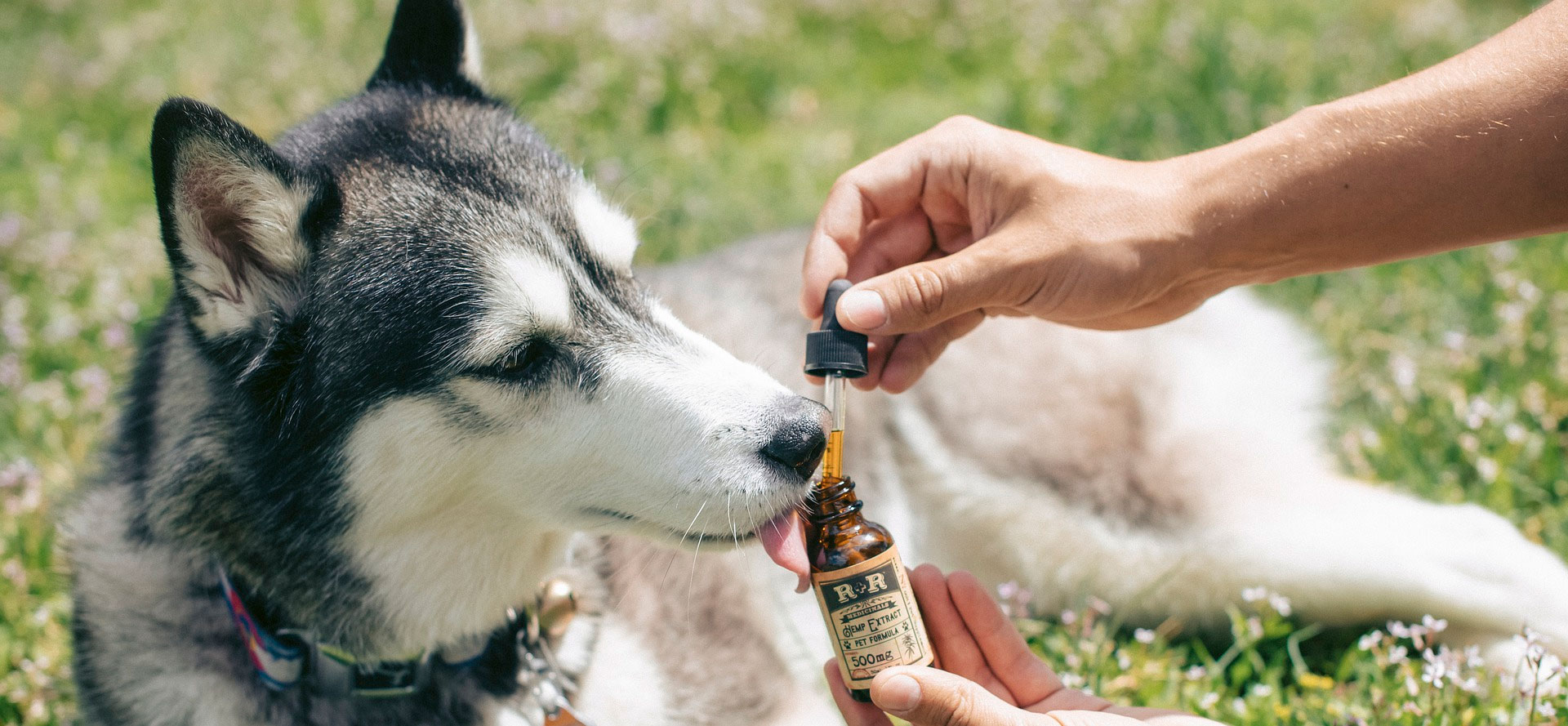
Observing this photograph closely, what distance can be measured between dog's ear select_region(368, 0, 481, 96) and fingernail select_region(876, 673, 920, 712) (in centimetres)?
180

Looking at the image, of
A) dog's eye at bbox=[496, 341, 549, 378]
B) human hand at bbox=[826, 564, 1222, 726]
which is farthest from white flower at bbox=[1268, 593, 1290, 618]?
dog's eye at bbox=[496, 341, 549, 378]

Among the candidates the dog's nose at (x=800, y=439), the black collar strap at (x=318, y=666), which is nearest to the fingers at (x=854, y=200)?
the dog's nose at (x=800, y=439)

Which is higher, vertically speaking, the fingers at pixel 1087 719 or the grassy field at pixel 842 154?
the grassy field at pixel 842 154

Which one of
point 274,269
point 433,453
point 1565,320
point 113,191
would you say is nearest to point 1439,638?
point 1565,320

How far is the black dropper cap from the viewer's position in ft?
6.72

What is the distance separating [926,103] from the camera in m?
6.67

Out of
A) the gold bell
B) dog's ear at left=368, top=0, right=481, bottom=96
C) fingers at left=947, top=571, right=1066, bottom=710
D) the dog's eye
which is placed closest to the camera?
the dog's eye

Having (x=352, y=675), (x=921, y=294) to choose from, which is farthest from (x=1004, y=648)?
(x=352, y=675)

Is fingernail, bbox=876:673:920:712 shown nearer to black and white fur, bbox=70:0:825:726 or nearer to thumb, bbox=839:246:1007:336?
black and white fur, bbox=70:0:825:726

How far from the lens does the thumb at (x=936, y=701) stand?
1.72 meters

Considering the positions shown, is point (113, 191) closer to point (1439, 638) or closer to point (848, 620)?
point (848, 620)

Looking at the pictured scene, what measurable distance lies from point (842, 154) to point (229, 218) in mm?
4440

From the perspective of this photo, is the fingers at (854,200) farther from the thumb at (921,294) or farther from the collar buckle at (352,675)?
the collar buckle at (352,675)

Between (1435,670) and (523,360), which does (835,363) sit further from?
(1435,670)
